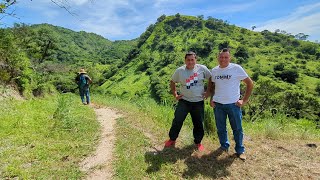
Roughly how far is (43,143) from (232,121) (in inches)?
164

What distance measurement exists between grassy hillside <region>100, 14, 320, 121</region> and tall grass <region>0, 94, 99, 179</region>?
4043cm

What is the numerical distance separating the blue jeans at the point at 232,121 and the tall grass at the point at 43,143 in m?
2.68

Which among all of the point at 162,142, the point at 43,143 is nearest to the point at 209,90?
the point at 162,142

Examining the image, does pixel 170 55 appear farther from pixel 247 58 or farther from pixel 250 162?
pixel 250 162

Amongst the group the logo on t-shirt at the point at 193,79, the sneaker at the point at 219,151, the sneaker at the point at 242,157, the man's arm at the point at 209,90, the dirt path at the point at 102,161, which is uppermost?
the logo on t-shirt at the point at 193,79

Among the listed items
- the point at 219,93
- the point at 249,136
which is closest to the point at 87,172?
the point at 219,93

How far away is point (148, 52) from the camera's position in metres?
124

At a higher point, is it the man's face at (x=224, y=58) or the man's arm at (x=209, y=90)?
the man's face at (x=224, y=58)

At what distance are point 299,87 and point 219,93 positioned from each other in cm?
7729

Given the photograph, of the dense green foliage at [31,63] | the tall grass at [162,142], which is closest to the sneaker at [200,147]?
the tall grass at [162,142]

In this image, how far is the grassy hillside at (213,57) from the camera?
79.3m

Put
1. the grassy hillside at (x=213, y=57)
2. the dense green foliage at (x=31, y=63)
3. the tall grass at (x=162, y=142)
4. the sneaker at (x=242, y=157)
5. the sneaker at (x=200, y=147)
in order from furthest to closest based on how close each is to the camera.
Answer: the grassy hillside at (x=213, y=57), the dense green foliage at (x=31, y=63), the sneaker at (x=200, y=147), the sneaker at (x=242, y=157), the tall grass at (x=162, y=142)

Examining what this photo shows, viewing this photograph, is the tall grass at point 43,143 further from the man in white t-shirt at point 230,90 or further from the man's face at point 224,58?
the man's face at point 224,58

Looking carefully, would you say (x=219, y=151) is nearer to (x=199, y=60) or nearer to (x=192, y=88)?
(x=192, y=88)
